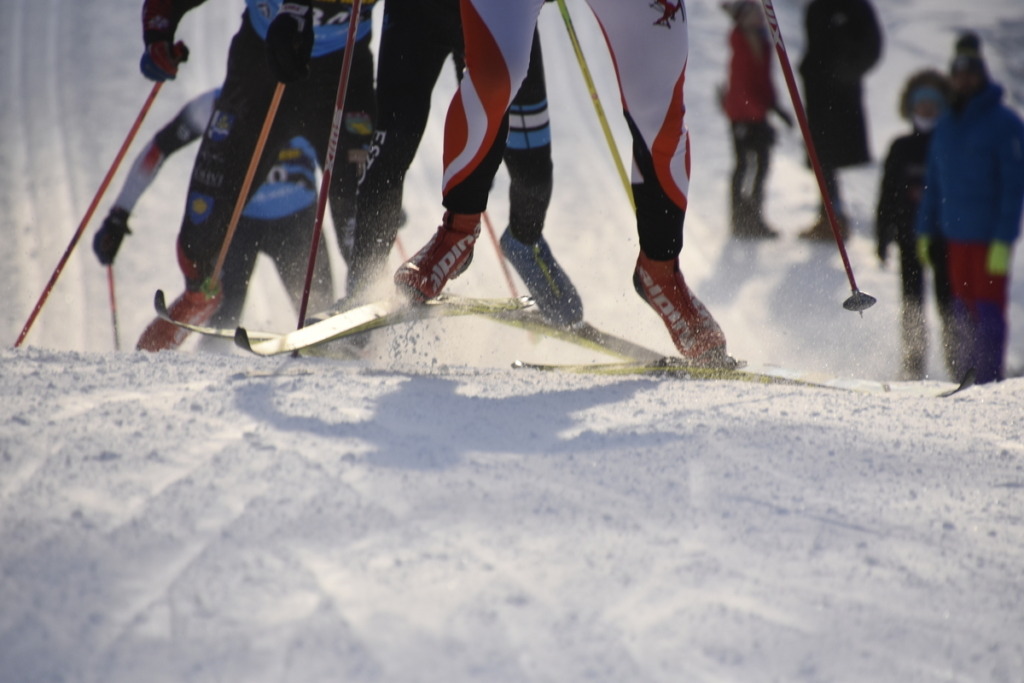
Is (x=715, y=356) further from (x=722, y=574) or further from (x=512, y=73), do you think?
(x=722, y=574)

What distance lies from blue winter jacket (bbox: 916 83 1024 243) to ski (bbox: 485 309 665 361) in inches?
88.3

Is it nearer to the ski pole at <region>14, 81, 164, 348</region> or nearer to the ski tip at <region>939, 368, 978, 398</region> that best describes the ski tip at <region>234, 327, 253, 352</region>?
the ski pole at <region>14, 81, 164, 348</region>

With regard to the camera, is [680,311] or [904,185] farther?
[904,185]

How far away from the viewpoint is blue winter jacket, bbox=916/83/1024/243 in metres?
4.64

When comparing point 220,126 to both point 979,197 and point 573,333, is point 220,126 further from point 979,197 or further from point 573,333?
point 979,197

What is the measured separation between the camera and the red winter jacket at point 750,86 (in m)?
7.49

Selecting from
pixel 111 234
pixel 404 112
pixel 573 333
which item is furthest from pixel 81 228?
pixel 573 333

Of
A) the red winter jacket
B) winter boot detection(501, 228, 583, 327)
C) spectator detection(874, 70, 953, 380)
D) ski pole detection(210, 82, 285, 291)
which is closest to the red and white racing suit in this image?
winter boot detection(501, 228, 583, 327)

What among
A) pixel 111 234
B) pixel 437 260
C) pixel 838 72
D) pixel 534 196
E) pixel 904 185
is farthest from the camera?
pixel 838 72

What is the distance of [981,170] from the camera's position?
185 inches

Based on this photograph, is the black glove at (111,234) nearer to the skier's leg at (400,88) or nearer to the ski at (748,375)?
the skier's leg at (400,88)

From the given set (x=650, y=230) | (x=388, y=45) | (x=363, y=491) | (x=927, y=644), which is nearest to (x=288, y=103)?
(x=388, y=45)

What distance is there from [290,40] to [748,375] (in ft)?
6.08

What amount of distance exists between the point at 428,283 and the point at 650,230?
694 millimetres
